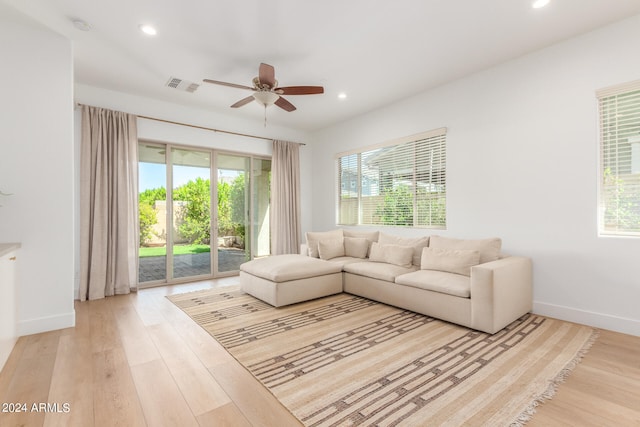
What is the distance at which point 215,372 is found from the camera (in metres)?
2.15

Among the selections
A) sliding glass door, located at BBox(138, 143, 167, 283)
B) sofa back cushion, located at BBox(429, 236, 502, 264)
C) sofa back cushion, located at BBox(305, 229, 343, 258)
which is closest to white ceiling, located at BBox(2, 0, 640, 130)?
sliding glass door, located at BBox(138, 143, 167, 283)

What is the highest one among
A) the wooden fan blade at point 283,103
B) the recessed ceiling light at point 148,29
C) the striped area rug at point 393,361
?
the recessed ceiling light at point 148,29

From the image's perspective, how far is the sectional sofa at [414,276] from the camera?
9.34 ft

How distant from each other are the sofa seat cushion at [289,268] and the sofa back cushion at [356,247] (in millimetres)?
627

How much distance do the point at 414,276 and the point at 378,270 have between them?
1.70 ft

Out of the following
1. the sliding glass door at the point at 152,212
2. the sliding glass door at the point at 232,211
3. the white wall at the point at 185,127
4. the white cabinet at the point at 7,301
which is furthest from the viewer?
the sliding glass door at the point at 232,211

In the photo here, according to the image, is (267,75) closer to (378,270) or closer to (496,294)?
(378,270)

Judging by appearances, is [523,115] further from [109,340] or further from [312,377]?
[109,340]

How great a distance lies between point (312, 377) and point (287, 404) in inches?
12.8

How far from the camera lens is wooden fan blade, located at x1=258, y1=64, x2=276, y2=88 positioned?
3.06 metres

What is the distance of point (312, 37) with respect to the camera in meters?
3.05

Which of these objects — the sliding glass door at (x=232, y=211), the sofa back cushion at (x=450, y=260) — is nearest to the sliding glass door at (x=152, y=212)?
the sliding glass door at (x=232, y=211)

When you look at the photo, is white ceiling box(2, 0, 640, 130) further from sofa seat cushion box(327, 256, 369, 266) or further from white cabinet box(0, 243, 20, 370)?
sofa seat cushion box(327, 256, 369, 266)

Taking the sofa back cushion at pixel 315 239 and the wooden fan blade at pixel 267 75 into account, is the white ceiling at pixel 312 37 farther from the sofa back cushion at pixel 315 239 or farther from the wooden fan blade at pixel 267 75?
the sofa back cushion at pixel 315 239
